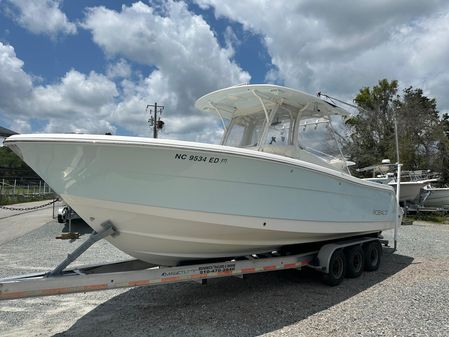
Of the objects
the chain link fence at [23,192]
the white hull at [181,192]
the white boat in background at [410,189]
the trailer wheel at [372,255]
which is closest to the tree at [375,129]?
the white boat in background at [410,189]

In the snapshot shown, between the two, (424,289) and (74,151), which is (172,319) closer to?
(74,151)

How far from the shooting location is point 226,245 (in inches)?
206

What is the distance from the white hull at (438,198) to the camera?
20.7 metres

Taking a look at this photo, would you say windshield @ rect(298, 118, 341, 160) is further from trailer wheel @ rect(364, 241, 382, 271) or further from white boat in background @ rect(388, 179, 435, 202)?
white boat in background @ rect(388, 179, 435, 202)

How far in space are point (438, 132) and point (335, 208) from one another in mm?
23587

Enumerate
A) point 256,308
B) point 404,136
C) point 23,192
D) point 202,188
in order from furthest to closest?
point 23,192
point 404,136
point 256,308
point 202,188

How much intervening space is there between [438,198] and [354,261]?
16489 millimetres

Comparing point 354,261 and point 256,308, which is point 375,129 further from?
point 256,308

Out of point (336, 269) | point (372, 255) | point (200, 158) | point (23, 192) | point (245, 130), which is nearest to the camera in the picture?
point (200, 158)

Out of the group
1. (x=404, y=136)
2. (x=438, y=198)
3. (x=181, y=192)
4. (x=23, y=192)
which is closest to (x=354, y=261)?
(x=181, y=192)

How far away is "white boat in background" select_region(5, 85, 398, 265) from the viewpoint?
4242mm

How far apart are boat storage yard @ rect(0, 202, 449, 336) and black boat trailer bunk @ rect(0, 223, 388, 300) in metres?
0.31

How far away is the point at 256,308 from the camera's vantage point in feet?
16.8

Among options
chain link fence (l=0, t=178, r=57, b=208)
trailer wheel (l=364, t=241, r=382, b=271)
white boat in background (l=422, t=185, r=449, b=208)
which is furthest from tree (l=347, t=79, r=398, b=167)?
chain link fence (l=0, t=178, r=57, b=208)
